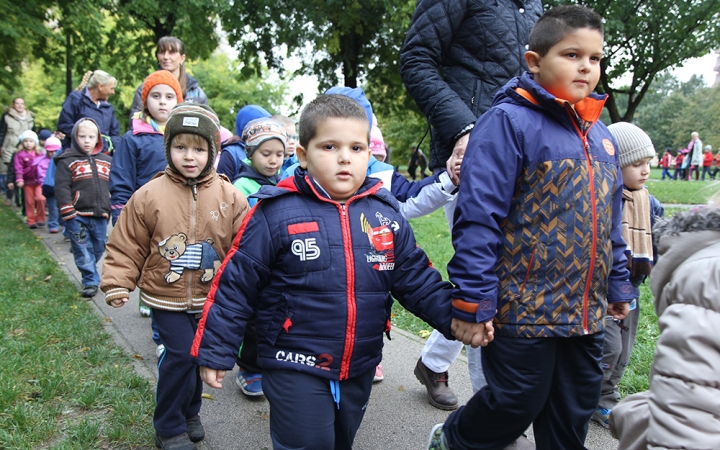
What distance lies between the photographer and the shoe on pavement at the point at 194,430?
3273 mm

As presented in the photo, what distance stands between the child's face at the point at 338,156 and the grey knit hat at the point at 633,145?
5.81ft

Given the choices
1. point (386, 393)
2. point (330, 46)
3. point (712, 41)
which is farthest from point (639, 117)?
point (386, 393)

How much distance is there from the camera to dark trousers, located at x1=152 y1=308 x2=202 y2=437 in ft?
9.98

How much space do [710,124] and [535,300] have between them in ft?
235

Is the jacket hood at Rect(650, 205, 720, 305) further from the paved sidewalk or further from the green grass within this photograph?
the green grass

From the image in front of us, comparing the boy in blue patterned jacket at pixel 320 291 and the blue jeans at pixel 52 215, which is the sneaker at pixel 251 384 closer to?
the boy in blue patterned jacket at pixel 320 291

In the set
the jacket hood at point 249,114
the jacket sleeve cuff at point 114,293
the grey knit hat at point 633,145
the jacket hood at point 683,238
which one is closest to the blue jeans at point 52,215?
the jacket hood at point 249,114

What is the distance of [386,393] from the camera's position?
12.8 feet

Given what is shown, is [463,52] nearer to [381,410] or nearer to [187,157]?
[187,157]

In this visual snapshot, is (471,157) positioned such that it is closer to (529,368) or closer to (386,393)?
(529,368)

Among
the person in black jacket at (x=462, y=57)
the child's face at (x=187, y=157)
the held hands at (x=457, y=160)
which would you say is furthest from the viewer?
the child's face at (x=187, y=157)

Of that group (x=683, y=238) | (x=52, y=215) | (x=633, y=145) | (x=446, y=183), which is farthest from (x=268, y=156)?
(x=52, y=215)

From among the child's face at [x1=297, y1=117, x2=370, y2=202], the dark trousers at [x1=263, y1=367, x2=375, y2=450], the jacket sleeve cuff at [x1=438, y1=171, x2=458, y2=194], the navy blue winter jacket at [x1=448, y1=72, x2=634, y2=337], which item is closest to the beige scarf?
the jacket sleeve cuff at [x1=438, y1=171, x2=458, y2=194]

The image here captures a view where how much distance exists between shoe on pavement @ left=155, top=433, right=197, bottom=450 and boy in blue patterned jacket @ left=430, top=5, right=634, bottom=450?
1551 mm
